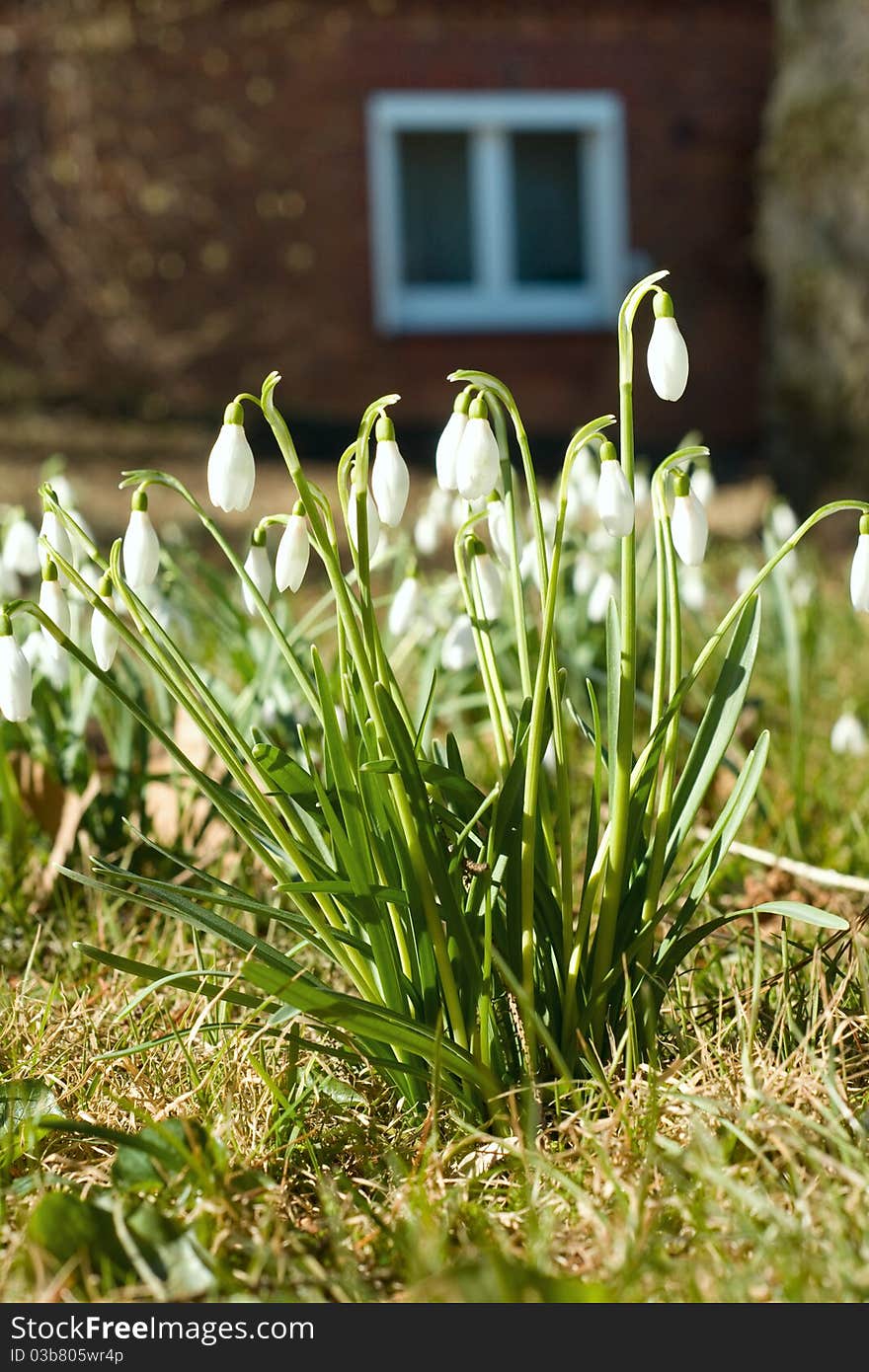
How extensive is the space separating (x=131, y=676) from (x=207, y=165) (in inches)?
314

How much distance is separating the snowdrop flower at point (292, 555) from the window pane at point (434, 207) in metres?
9.25

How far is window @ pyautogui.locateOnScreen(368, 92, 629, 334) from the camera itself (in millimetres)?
9867

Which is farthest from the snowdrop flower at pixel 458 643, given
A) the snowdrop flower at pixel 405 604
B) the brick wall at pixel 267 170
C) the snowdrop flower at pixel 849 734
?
the brick wall at pixel 267 170

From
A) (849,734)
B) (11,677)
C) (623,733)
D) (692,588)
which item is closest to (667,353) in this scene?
(623,733)

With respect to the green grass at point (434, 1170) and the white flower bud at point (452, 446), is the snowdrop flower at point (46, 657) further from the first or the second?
the white flower bud at point (452, 446)

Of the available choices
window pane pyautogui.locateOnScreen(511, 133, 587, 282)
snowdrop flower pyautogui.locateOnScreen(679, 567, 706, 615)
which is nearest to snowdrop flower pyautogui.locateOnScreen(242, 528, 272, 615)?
snowdrop flower pyautogui.locateOnScreen(679, 567, 706, 615)

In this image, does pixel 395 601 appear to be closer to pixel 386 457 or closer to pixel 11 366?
pixel 386 457

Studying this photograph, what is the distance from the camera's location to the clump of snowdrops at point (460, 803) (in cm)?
149

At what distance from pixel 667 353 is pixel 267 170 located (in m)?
9.00

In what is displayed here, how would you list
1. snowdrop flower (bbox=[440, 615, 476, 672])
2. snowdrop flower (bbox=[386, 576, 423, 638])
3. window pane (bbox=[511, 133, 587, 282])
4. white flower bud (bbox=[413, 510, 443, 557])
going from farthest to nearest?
window pane (bbox=[511, 133, 587, 282])
white flower bud (bbox=[413, 510, 443, 557])
snowdrop flower (bbox=[386, 576, 423, 638])
snowdrop flower (bbox=[440, 615, 476, 672])

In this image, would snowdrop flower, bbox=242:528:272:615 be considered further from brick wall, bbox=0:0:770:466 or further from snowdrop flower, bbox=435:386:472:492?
brick wall, bbox=0:0:770:466

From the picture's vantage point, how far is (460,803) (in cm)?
169

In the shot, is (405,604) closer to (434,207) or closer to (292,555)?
(292,555)

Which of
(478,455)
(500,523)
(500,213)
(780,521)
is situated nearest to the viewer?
(478,455)
